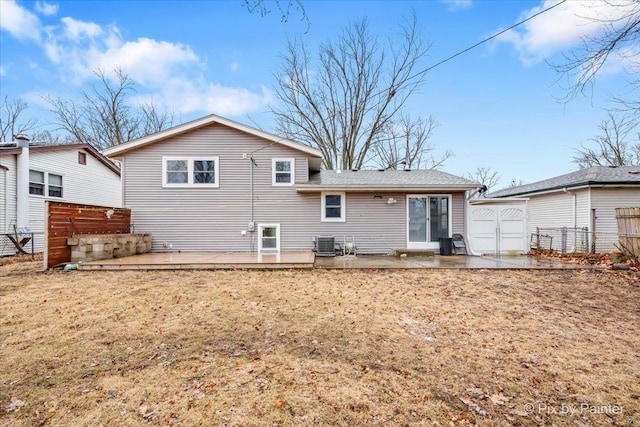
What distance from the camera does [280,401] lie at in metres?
2.64

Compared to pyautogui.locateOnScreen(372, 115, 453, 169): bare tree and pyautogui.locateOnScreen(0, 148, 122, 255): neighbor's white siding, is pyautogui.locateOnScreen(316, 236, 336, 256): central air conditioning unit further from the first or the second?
pyautogui.locateOnScreen(372, 115, 453, 169): bare tree

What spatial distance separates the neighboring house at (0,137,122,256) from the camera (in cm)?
1175

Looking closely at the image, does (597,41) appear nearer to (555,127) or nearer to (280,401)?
(280,401)

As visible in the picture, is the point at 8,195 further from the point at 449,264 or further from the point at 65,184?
the point at 449,264

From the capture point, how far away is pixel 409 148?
1001 inches

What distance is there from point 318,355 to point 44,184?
15.5 meters

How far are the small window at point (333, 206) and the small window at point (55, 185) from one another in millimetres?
12054

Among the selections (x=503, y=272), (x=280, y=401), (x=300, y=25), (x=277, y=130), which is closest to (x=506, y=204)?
(x=503, y=272)

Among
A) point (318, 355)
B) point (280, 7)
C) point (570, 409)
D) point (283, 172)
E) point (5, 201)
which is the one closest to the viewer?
point (570, 409)

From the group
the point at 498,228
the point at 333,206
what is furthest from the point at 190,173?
the point at 498,228

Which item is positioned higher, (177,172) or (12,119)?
(12,119)

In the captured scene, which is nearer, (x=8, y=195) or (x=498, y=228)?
(x=498, y=228)

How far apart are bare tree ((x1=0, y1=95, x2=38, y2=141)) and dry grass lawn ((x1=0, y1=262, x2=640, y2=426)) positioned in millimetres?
24040

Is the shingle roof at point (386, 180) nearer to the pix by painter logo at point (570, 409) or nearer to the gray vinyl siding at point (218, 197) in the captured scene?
the gray vinyl siding at point (218, 197)
